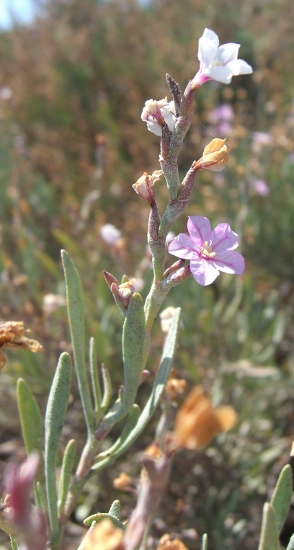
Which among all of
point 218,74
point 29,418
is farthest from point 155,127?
point 29,418

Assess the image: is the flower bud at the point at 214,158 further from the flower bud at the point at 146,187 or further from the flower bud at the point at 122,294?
the flower bud at the point at 122,294

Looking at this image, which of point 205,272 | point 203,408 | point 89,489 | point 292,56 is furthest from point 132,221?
point 292,56

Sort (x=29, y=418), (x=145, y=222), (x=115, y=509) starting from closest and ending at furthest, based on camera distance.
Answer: (x=115, y=509) < (x=29, y=418) < (x=145, y=222)

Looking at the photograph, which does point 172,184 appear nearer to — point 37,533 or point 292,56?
point 37,533

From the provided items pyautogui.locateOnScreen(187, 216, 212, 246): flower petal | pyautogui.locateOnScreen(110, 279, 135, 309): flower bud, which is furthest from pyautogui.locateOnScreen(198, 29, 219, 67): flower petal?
pyautogui.locateOnScreen(110, 279, 135, 309): flower bud

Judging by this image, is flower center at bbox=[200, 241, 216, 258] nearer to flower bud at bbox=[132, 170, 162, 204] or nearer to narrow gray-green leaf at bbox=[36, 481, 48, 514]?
flower bud at bbox=[132, 170, 162, 204]

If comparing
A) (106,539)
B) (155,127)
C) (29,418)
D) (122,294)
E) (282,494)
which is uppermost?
(155,127)

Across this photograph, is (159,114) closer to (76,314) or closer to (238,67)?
(238,67)
